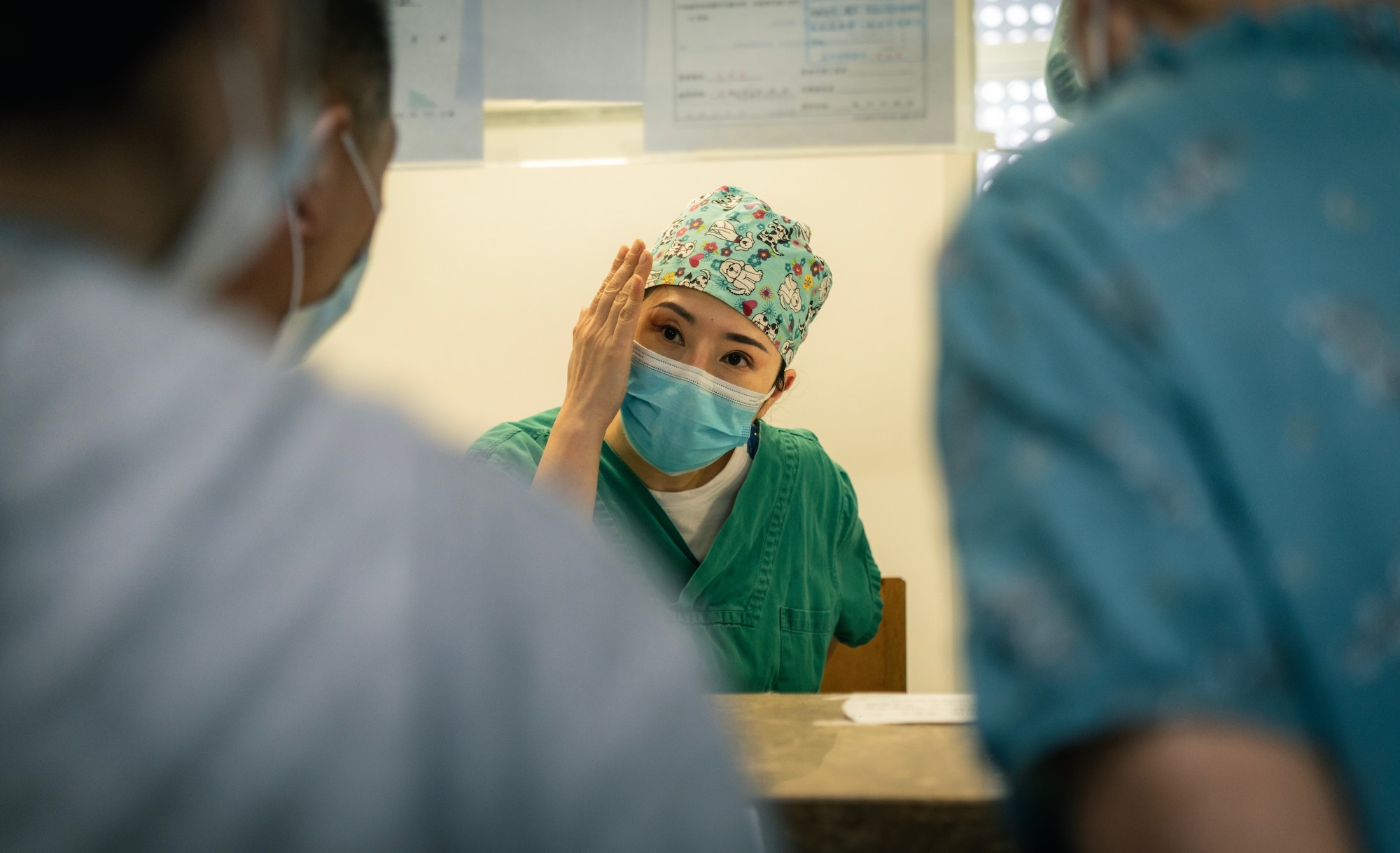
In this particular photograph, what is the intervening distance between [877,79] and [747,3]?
190 millimetres

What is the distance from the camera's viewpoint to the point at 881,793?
736mm

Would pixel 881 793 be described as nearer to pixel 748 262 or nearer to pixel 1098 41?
pixel 1098 41

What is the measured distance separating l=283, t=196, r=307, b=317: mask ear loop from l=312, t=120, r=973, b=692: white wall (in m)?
1.68

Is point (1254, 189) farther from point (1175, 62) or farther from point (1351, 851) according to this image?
point (1351, 851)

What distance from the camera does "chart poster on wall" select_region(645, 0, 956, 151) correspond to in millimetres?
1135

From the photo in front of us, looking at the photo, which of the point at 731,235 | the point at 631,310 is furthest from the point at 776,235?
the point at 631,310

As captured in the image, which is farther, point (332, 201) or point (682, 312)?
point (682, 312)

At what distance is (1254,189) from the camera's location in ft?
1.13

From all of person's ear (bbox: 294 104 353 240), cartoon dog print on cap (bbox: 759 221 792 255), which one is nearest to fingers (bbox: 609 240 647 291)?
cartoon dog print on cap (bbox: 759 221 792 255)

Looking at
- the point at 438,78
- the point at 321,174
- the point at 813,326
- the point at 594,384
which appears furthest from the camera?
the point at 813,326

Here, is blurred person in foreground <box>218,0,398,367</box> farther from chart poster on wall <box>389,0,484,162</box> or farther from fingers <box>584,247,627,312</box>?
fingers <box>584,247,627,312</box>

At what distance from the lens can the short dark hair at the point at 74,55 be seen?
0.32m

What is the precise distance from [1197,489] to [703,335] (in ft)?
4.19

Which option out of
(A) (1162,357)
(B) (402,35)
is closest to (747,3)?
(B) (402,35)
